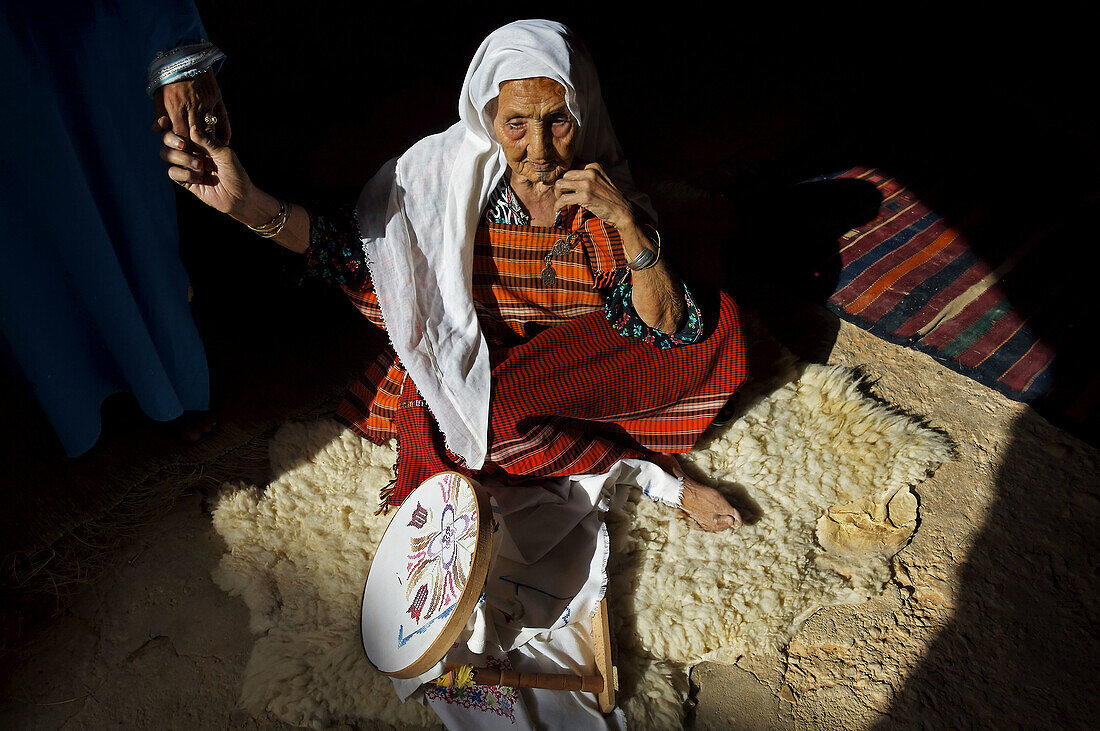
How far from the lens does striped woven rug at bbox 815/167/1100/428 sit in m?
2.19

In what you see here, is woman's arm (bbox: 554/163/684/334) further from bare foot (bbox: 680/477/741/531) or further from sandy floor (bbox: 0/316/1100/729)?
sandy floor (bbox: 0/316/1100/729)

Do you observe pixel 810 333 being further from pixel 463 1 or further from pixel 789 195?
pixel 463 1

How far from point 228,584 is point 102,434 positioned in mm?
545

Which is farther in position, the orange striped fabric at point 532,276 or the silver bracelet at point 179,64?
the orange striped fabric at point 532,276

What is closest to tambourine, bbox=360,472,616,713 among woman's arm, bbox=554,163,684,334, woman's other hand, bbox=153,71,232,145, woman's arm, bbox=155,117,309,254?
woman's arm, bbox=554,163,684,334

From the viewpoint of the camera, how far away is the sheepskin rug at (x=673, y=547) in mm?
1690

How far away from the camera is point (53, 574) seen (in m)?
1.82

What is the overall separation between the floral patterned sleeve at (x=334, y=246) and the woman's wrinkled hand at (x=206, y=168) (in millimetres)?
199

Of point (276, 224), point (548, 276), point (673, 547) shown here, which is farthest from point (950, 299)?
point (276, 224)

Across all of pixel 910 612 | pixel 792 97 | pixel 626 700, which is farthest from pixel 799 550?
pixel 792 97

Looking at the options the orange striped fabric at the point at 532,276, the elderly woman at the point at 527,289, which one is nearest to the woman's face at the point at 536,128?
the elderly woman at the point at 527,289

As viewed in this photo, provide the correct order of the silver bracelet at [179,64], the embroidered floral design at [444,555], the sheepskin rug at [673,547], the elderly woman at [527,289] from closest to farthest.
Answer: the silver bracelet at [179,64]
the embroidered floral design at [444,555]
the elderly woman at [527,289]
the sheepskin rug at [673,547]

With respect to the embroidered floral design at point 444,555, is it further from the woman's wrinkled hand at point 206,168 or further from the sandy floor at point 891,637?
the woman's wrinkled hand at point 206,168

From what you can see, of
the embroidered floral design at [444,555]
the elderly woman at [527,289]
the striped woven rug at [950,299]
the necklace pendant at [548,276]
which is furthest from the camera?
the striped woven rug at [950,299]
